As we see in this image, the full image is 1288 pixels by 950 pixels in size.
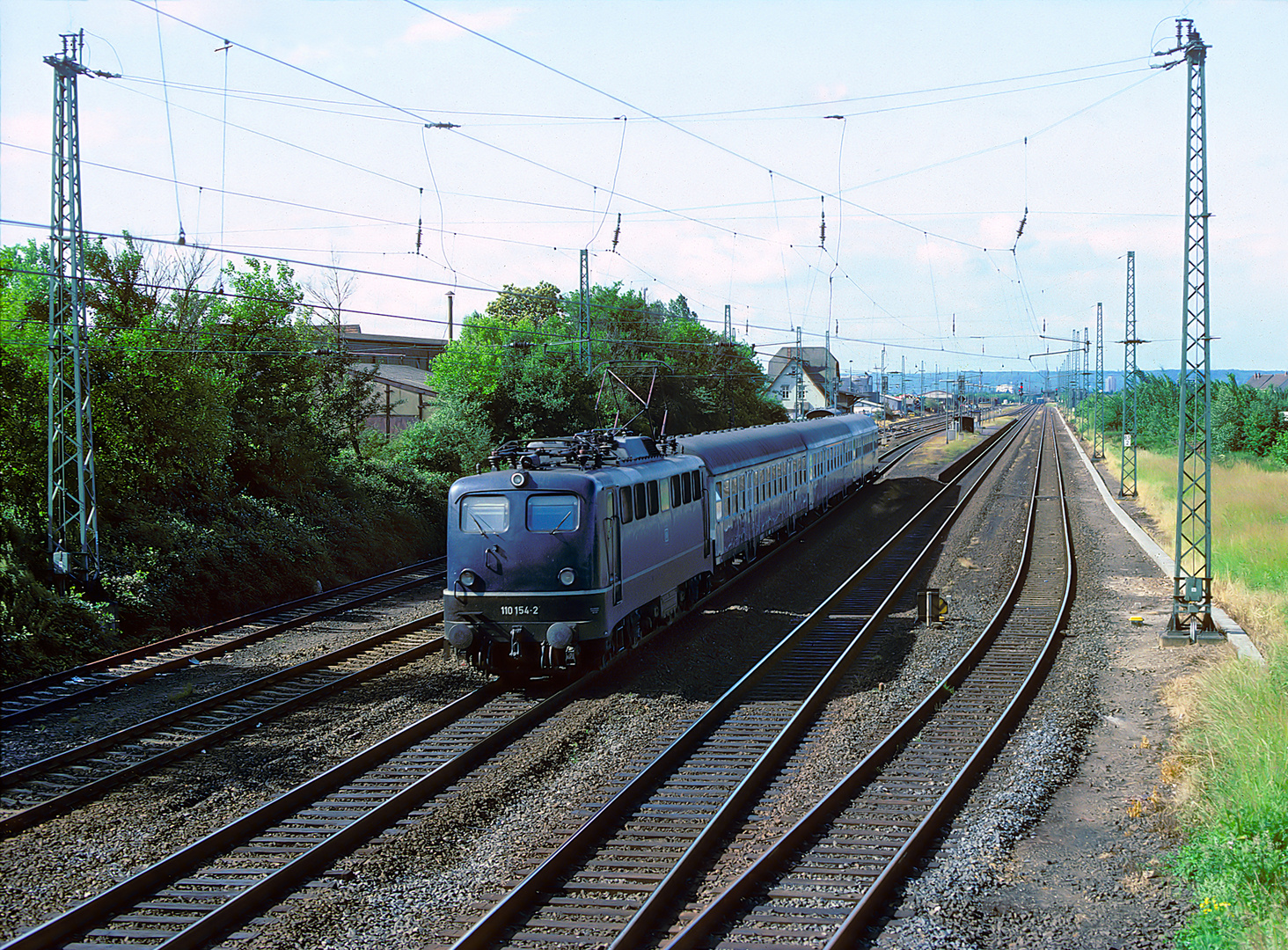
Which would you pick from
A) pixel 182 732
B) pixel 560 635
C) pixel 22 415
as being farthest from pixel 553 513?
pixel 22 415

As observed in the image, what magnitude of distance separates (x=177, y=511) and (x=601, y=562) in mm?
14151

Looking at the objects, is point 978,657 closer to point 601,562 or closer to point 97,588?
point 601,562

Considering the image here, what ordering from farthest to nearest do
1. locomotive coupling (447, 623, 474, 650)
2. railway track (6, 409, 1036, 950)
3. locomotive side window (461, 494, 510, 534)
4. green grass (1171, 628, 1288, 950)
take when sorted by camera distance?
locomotive side window (461, 494, 510, 534)
locomotive coupling (447, 623, 474, 650)
railway track (6, 409, 1036, 950)
green grass (1171, 628, 1288, 950)

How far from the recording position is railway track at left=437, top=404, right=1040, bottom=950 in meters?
7.95

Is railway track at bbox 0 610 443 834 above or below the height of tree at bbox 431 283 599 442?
below

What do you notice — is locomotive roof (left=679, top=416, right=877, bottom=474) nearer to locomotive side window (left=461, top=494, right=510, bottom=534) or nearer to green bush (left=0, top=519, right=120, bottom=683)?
locomotive side window (left=461, top=494, right=510, bottom=534)

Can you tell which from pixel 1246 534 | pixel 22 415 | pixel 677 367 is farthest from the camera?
pixel 677 367

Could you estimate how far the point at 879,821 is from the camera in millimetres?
10109

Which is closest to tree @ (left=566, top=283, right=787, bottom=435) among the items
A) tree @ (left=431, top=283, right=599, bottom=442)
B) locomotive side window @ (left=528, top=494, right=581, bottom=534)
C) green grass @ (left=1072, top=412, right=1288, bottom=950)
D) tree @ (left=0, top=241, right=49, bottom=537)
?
tree @ (left=431, top=283, right=599, bottom=442)

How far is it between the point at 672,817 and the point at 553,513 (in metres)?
5.48

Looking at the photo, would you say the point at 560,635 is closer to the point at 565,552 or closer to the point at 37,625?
the point at 565,552

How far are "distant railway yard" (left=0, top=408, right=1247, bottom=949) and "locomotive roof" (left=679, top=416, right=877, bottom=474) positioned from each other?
12.6 feet

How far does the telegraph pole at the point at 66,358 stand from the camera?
17.6m

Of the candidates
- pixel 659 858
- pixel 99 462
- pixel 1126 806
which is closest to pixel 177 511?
pixel 99 462
